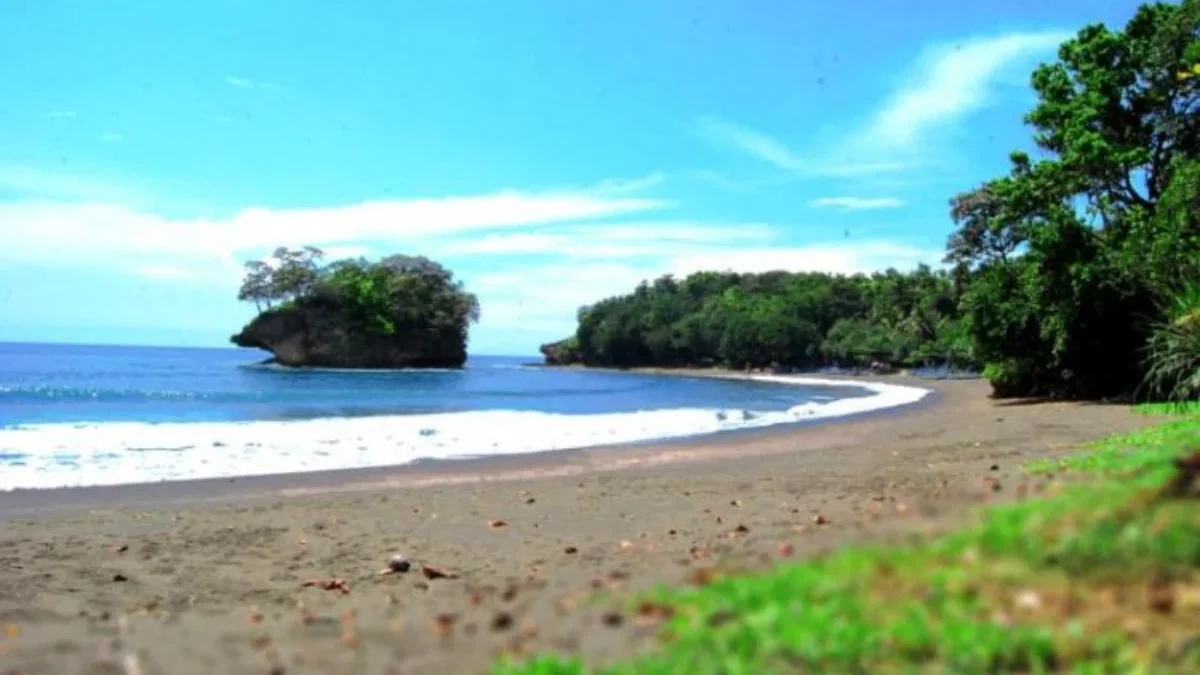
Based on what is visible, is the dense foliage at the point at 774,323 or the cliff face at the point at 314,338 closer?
the dense foliage at the point at 774,323

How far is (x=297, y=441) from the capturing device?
71.4ft

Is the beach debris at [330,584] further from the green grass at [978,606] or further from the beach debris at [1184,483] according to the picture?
the beach debris at [1184,483]

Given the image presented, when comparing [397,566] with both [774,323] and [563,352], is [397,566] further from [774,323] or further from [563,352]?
[563,352]

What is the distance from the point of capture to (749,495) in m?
12.1

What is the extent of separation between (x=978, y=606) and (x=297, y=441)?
19945 millimetres

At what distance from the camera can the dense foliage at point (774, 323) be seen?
8562 cm

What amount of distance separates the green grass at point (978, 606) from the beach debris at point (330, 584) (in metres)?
4.32

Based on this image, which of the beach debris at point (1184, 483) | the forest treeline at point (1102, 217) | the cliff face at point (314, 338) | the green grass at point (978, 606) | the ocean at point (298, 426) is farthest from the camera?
the cliff face at point (314, 338)

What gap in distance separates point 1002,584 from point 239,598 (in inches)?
242

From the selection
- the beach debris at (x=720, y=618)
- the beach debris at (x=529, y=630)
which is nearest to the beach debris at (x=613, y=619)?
the beach debris at (x=529, y=630)

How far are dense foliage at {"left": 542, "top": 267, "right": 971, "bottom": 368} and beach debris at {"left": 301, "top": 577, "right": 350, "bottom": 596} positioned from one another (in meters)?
64.7

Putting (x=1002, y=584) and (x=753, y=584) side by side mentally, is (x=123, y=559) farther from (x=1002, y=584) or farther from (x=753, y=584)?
(x=1002, y=584)

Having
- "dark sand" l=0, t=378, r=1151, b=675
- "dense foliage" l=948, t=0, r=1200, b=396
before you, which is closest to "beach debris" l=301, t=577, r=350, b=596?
"dark sand" l=0, t=378, r=1151, b=675

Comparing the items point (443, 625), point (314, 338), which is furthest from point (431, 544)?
point (314, 338)
